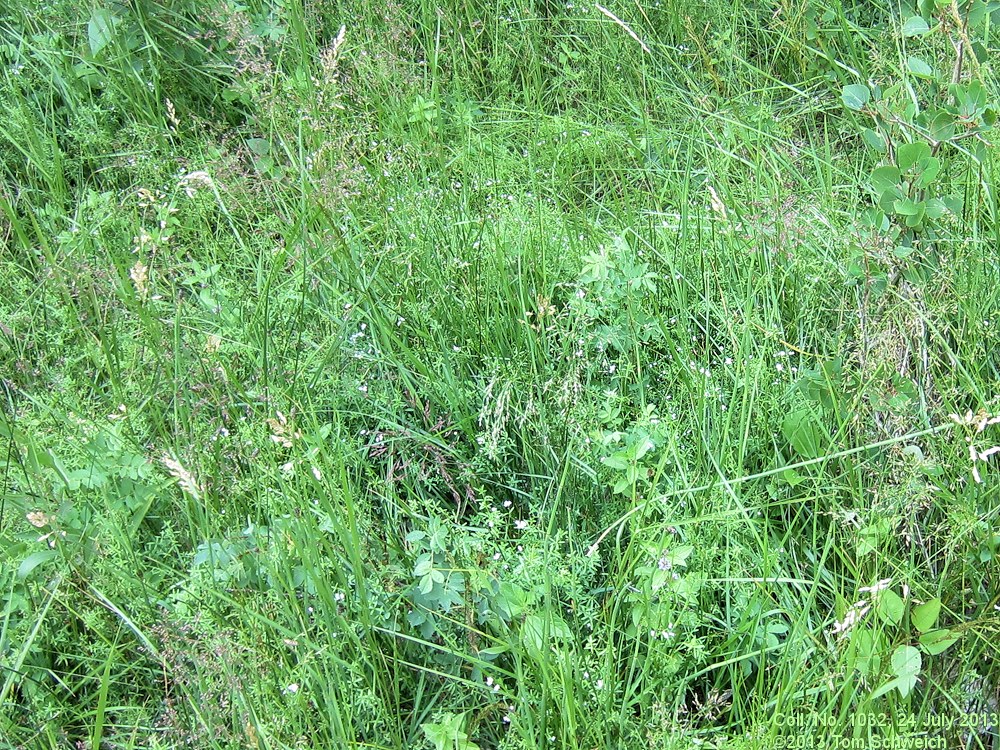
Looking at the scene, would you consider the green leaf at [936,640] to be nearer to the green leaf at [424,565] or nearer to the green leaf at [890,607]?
the green leaf at [890,607]

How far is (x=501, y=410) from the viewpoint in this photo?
6.71 feet

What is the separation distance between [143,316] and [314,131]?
0.95 meters

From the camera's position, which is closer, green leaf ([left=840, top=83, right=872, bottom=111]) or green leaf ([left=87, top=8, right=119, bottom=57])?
green leaf ([left=840, top=83, right=872, bottom=111])

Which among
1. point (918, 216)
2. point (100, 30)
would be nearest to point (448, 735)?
point (918, 216)

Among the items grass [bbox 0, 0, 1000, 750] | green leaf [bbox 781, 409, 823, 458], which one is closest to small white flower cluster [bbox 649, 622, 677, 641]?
grass [bbox 0, 0, 1000, 750]

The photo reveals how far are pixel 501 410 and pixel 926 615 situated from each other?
972 mm

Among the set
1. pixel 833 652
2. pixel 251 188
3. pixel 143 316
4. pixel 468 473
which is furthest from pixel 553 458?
pixel 251 188

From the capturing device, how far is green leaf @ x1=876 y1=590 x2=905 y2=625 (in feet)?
5.23

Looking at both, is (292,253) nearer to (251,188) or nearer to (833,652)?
(251,188)

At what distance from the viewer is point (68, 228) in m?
2.92

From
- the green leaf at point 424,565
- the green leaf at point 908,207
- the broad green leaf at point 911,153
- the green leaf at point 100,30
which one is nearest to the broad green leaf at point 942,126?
the broad green leaf at point 911,153

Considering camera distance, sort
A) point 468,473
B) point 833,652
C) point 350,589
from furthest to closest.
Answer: point 468,473
point 350,589
point 833,652

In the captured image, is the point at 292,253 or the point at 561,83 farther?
the point at 561,83

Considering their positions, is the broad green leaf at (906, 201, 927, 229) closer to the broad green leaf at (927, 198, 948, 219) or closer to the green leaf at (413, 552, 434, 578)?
the broad green leaf at (927, 198, 948, 219)
